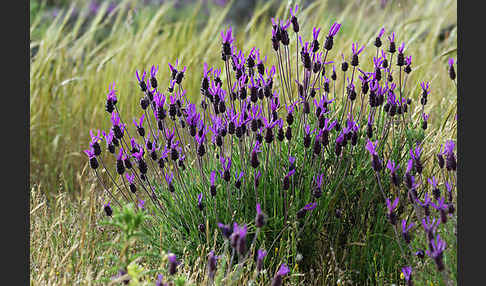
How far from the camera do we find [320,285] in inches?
91.3

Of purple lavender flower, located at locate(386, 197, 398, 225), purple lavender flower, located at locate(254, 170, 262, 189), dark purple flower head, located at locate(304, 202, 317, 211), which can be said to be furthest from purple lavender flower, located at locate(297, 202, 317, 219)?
purple lavender flower, located at locate(386, 197, 398, 225)

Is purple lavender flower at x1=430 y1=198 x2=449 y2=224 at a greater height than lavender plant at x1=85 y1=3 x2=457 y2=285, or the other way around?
purple lavender flower at x1=430 y1=198 x2=449 y2=224

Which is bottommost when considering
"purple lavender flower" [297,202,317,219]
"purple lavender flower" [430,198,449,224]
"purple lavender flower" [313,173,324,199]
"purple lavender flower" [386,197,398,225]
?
"purple lavender flower" [297,202,317,219]

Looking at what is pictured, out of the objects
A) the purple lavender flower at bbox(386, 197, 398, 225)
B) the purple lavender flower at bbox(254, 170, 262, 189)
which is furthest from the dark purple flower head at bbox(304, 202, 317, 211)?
the purple lavender flower at bbox(386, 197, 398, 225)

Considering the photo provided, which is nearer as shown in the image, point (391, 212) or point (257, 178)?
point (391, 212)

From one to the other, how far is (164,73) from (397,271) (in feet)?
7.66

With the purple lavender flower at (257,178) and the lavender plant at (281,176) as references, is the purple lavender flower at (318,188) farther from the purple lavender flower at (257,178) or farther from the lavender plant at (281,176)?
the purple lavender flower at (257,178)

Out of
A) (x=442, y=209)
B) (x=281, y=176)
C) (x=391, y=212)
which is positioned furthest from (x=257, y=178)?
(x=442, y=209)

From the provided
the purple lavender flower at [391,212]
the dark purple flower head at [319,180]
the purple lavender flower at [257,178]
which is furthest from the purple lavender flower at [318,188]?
the purple lavender flower at [391,212]

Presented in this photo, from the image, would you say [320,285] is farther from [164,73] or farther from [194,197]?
[164,73]

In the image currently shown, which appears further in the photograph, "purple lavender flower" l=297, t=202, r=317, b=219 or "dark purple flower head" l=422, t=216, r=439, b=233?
"purple lavender flower" l=297, t=202, r=317, b=219

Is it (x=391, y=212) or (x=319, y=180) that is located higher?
(x=391, y=212)

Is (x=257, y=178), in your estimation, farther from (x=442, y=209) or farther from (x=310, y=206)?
(x=442, y=209)

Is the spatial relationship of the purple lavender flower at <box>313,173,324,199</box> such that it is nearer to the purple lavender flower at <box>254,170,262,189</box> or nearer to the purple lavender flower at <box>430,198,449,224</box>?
the purple lavender flower at <box>254,170,262,189</box>
